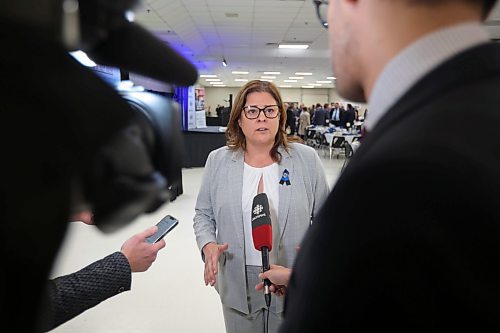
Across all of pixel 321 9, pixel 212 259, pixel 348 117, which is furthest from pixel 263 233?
pixel 348 117

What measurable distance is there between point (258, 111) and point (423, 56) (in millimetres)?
1244

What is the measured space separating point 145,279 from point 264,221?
222 centimetres

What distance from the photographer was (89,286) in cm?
101

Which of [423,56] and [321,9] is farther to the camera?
[321,9]

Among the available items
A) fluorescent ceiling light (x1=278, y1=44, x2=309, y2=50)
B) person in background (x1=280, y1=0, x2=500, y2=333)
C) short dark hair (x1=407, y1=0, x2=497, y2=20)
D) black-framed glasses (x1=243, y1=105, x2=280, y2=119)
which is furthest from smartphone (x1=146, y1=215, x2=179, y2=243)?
fluorescent ceiling light (x1=278, y1=44, x2=309, y2=50)

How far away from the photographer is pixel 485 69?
0.45 meters

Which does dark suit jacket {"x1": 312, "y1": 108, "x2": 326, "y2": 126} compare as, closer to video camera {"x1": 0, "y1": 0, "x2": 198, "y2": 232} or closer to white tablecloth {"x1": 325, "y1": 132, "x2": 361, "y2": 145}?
white tablecloth {"x1": 325, "y1": 132, "x2": 361, "y2": 145}

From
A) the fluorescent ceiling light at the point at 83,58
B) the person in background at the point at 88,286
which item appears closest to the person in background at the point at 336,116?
A: the person in background at the point at 88,286

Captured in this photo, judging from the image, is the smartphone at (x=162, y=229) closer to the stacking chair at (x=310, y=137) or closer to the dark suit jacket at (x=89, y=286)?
the dark suit jacket at (x=89, y=286)

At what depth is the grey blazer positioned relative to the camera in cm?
156

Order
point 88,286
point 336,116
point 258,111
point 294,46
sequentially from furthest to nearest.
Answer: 1. point 336,116
2. point 294,46
3. point 258,111
4. point 88,286

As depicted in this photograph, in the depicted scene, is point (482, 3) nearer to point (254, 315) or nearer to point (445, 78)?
point (445, 78)

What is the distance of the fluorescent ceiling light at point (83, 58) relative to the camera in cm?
30

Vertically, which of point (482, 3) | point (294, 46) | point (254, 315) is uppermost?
point (294, 46)
